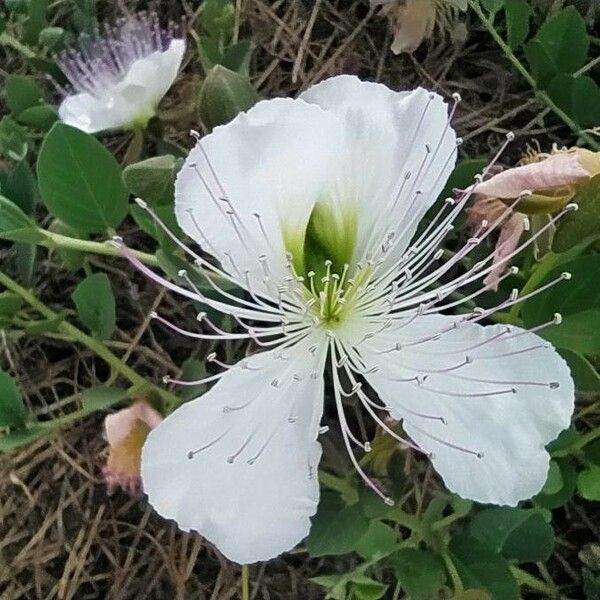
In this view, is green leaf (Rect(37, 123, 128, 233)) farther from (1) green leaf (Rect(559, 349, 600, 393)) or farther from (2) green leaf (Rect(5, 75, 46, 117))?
(1) green leaf (Rect(559, 349, 600, 393))

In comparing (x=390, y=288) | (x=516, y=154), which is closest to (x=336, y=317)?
(x=390, y=288)

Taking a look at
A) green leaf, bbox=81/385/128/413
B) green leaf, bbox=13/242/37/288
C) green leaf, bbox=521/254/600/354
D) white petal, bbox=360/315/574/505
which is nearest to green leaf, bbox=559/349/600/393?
green leaf, bbox=521/254/600/354

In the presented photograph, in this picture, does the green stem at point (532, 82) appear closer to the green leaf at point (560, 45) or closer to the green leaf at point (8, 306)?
the green leaf at point (560, 45)

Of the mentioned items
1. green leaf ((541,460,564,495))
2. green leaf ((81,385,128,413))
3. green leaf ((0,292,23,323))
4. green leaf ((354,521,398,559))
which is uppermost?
green leaf ((0,292,23,323))

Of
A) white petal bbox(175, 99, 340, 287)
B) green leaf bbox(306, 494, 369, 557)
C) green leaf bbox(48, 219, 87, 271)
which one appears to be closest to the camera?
white petal bbox(175, 99, 340, 287)

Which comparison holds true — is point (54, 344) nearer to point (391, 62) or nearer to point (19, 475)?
point (19, 475)

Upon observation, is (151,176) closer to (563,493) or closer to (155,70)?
(155,70)

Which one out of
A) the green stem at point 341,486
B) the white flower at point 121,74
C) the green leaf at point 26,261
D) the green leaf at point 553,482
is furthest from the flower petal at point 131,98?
the green leaf at point 553,482
